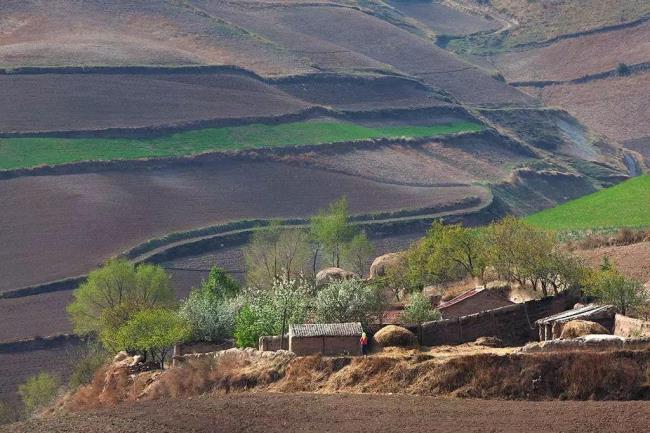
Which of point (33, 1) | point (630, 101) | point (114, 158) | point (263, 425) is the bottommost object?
point (263, 425)

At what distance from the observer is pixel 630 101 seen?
15912 cm

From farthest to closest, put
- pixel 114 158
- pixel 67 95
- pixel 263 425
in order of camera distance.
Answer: pixel 67 95, pixel 114 158, pixel 263 425

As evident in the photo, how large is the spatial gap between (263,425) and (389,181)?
76843 mm

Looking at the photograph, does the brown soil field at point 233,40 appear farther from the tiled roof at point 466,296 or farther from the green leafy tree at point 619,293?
the green leafy tree at point 619,293

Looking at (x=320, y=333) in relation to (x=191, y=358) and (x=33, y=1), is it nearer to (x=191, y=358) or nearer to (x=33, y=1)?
(x=191, y=358)

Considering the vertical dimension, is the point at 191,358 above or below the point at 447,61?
below

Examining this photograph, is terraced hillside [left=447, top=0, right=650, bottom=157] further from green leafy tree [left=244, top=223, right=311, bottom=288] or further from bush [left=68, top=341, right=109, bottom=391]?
bush [left=68, top=341, right=109, bottom=391]

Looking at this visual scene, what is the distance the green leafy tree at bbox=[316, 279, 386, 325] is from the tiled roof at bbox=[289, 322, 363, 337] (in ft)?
14.7

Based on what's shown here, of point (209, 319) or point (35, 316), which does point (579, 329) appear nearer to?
point (209, 319)

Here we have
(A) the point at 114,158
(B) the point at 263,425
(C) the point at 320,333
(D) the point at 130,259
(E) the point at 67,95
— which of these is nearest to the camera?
(B) the point at 263,425

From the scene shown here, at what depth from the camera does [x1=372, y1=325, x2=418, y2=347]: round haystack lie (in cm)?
4244

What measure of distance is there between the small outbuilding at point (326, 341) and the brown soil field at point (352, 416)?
578cm

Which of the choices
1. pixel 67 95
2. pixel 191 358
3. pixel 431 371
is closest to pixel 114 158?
pixel 67 95

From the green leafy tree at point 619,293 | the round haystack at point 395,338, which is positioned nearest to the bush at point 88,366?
the round haystack at point 395,338
